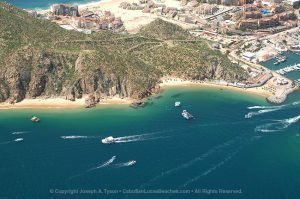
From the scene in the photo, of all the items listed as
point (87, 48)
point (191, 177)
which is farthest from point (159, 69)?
point (191, 177)

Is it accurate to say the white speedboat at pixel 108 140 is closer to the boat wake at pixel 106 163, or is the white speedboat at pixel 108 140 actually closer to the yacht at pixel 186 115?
the boat wake at pixel 106 163

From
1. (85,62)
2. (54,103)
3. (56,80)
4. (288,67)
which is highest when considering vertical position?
(85,62)

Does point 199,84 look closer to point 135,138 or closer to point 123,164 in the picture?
point 135,138

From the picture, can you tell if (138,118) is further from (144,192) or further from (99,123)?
(144,192)

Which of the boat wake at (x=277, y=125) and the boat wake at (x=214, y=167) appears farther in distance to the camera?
the boat wake at (x=277, y=125)

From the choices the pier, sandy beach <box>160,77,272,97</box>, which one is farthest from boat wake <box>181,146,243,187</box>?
the pier

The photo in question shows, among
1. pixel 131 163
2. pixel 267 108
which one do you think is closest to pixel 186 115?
pixel 267 108

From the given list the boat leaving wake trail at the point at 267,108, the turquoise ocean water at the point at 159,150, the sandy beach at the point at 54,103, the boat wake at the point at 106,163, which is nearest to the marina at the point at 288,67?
the boat leaving wake trail at the point at 267,108
